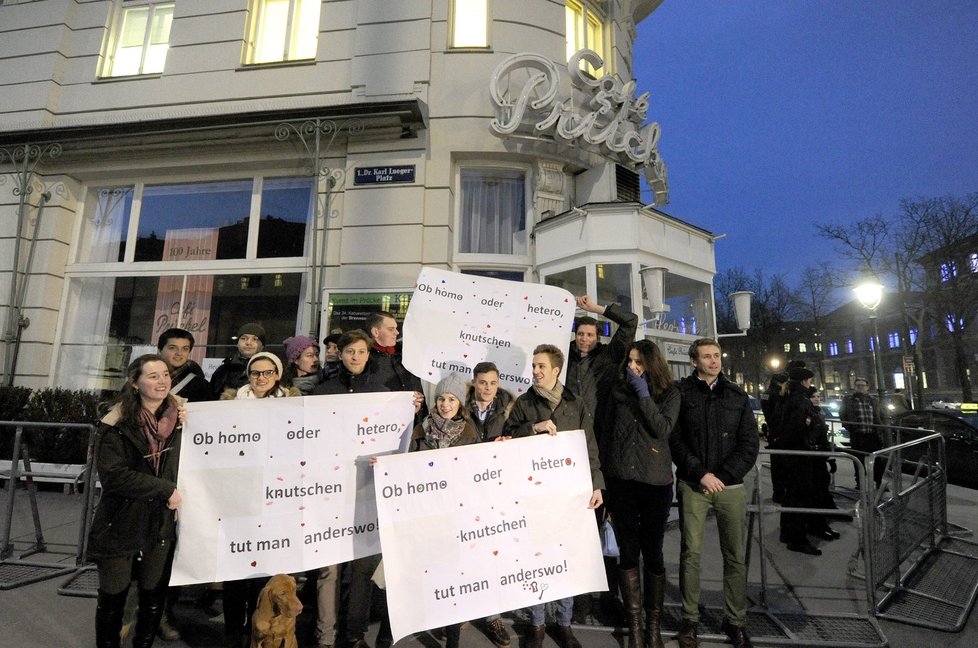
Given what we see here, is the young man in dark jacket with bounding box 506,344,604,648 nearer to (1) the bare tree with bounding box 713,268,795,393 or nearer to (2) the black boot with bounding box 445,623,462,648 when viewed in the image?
(2) the black boot with bounding box 445,623,462,648

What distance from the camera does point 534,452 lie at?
10.1ft

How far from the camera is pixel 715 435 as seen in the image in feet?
11.3

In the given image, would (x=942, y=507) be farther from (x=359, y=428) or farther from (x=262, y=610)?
(x=262, y=610)

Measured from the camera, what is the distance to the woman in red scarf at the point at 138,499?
2742mm

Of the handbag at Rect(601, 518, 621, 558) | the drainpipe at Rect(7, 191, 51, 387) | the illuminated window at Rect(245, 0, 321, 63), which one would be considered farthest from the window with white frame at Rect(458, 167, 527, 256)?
the drainpipe at Rect(7, 191, 51, 387)

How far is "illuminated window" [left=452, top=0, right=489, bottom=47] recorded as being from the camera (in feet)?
28.0

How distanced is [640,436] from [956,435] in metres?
10.3

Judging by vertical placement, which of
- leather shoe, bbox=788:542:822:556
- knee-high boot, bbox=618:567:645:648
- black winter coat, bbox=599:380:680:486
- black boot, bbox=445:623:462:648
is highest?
black winter coat, bbox=599:380:680:486

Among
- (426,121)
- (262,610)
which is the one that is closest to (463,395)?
(262,610)

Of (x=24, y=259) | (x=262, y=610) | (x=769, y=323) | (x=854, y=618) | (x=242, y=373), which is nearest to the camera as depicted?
(x=262, y=610)

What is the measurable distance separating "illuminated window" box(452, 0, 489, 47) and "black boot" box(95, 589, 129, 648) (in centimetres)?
889

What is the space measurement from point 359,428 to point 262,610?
110 centimetres

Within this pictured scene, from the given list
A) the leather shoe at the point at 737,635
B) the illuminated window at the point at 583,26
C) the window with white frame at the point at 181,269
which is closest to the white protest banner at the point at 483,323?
the leather shoe at the point at 737,635

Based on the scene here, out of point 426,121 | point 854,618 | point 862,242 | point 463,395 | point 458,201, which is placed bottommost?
point 854,618
